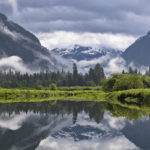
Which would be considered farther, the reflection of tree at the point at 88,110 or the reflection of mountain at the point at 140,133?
the reflection of tree at the point at 88,110

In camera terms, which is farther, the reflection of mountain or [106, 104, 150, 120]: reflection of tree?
[106, 104, 150, 120]: reflection of tree

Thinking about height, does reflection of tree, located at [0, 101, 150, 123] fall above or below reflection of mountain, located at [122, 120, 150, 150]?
below

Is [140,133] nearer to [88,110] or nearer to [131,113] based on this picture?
[131,113]

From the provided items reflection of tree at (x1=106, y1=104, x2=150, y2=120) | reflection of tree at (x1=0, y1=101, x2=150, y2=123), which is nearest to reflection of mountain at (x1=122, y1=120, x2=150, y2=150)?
reflection of tree at (x1=106, y1=104, x2=150, y2=120)

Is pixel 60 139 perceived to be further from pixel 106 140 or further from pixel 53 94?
pixel 53 94

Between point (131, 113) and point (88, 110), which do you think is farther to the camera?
point (88, 110)

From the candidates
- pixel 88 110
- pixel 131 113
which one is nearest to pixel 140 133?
pixel 131 113

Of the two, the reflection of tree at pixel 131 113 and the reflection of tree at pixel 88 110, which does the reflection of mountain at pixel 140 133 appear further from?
the reflection of tree at pixel 88 110

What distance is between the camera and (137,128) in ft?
113

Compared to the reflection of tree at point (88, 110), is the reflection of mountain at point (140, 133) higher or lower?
higher

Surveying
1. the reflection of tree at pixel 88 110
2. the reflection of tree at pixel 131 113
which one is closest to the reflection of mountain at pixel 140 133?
the reflection of tree at pixel 131 113

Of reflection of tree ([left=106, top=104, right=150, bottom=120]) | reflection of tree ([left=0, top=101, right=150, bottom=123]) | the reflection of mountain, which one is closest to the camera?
the reflection of mountain

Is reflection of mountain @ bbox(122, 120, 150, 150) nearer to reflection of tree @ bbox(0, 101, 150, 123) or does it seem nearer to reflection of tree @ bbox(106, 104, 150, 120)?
reflection of tree @ bbox(106, 104, 150, 120)

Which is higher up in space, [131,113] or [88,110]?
[131,113]
